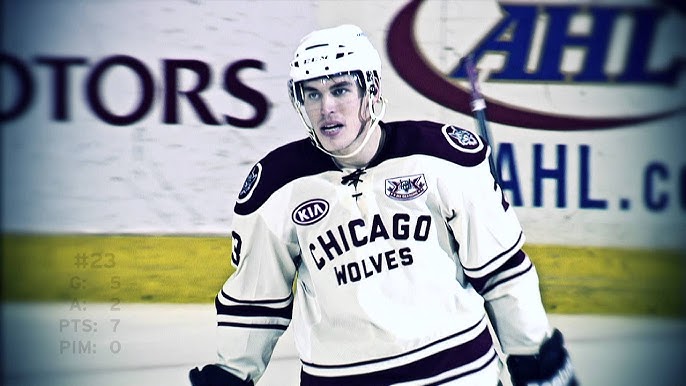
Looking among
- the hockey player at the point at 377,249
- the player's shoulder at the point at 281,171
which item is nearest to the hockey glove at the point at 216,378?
the hockey player at the point at 377,249

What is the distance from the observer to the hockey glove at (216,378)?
1.97m

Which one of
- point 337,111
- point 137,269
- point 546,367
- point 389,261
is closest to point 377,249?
point 389,261

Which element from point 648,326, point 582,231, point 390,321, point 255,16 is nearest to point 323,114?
point 390,321

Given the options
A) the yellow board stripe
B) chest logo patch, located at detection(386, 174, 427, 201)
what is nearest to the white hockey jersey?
chest logo patch, located at detection(386, 174, 427, 201)

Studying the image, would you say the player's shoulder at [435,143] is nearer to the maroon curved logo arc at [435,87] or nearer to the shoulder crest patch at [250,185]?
the shoulder crest patch at [250,185]

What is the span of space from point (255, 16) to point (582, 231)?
3.52ft

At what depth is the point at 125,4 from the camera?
2996 mm

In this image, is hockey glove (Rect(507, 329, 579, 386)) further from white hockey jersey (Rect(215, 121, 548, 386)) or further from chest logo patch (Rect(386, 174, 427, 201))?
chest logo patch (Rect(386, 174, 427, 201))

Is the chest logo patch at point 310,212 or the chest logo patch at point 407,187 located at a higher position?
the chest logo patch at point 407,187

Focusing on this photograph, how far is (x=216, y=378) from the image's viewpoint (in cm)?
197

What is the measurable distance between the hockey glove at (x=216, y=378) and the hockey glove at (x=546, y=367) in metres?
0.49

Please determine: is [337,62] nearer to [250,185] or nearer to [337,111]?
[337,111]

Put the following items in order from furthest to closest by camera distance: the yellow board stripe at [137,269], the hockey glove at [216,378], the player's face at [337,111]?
the yellow board stripe at [137,269], the hockey glove at [216,378], the player's face at [337,111]

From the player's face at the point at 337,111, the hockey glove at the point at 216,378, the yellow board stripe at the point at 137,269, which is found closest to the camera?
the player's face at the point at 337,111
